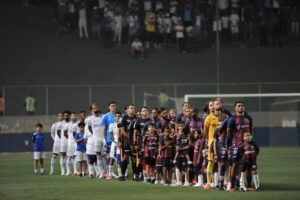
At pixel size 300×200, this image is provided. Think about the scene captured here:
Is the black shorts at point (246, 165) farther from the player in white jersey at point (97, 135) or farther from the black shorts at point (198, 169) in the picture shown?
the player in white jersey at point (97, 135)

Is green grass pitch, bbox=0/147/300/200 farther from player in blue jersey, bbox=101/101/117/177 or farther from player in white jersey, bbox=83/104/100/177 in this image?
player in blue jersey, bbox=101/101/117/177

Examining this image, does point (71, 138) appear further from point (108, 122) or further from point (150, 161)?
point (150, 161)

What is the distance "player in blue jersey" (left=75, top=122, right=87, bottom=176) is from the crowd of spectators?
2186 centimetres

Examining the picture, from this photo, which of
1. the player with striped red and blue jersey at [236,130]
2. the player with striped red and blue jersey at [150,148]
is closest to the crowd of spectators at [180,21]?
the player with striped red and blue jersey at [150,148]

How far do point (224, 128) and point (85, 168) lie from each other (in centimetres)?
1016

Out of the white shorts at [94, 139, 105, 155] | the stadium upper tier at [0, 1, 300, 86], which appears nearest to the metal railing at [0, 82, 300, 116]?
the stadium upper tier at [0, 1, 300, 86]

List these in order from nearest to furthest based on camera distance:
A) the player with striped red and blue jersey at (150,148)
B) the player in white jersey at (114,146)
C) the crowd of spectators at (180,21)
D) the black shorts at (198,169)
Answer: the black shorts at (198,169) < the player with striped red and blue jersey at (150,148) < the player in white jersey at (114,146) < the crowd of spectators at (180,21)

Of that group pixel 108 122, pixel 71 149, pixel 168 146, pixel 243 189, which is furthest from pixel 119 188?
pixel 71 149

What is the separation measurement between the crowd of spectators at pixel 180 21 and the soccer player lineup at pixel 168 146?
2140 centimetres

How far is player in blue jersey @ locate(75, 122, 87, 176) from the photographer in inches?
1176

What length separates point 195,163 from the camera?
78.3 feet

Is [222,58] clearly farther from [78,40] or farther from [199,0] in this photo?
[78,40]

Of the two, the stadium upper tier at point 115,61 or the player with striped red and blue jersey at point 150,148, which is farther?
the stadium upper tier at point 115,61

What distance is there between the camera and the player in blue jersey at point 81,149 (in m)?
29.9
